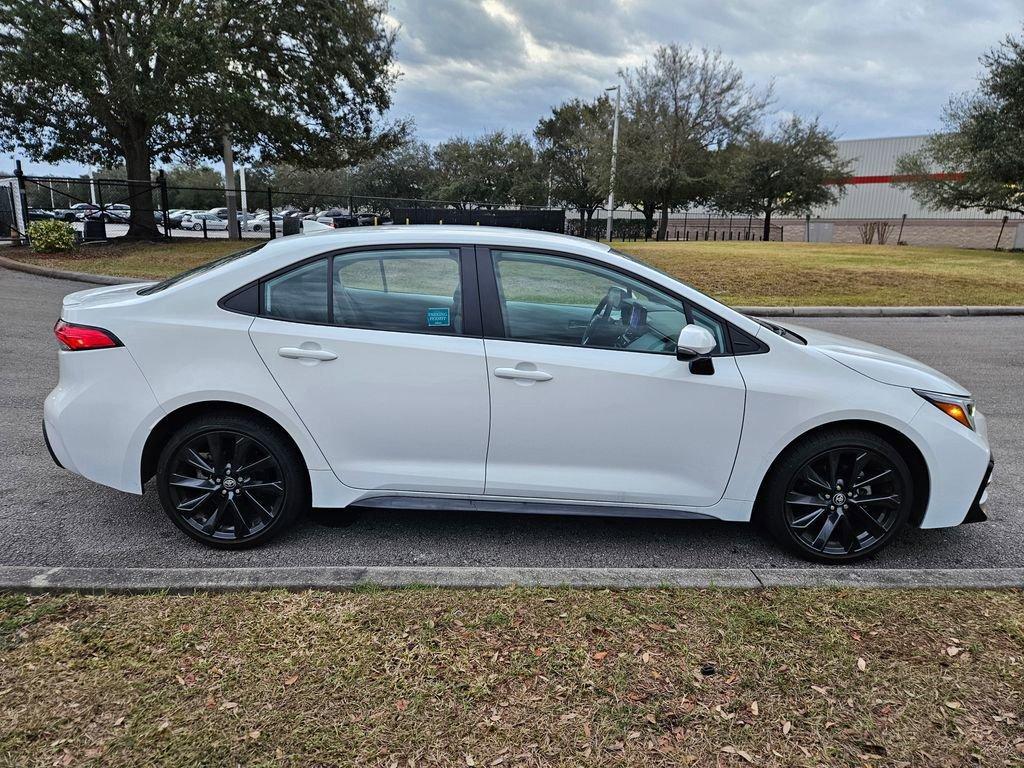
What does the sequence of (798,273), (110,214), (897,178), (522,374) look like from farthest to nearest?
(897,178) → (110,214) → (798,273) → (522,374)

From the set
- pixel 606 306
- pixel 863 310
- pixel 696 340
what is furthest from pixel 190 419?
pixel 863 310

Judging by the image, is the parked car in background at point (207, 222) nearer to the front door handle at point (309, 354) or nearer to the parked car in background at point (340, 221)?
the parked car in background at point (340, 221)

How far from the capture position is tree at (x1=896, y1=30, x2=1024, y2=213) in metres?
24.9

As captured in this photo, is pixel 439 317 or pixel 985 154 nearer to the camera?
pixel 439 317

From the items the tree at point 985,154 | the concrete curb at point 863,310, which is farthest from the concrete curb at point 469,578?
the tree at point 985,154

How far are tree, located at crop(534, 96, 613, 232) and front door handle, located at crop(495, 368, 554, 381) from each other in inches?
1830

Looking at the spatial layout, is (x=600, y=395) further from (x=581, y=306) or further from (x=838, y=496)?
(x=838, y=496)

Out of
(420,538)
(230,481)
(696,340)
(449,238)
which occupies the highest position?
(449,238)

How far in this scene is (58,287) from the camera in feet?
43.1

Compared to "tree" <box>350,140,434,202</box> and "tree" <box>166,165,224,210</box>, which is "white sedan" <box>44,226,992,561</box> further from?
"tree" <box>166,165,224,210</box>

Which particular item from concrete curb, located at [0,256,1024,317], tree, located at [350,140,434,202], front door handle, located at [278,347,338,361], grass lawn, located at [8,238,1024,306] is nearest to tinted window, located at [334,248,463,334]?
front door handle, located at [278,347,338,361]

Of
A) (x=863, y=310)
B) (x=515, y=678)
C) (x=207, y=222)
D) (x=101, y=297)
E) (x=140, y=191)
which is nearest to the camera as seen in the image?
(x=515, y=678)

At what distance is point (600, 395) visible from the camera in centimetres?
326

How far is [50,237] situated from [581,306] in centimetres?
1905
